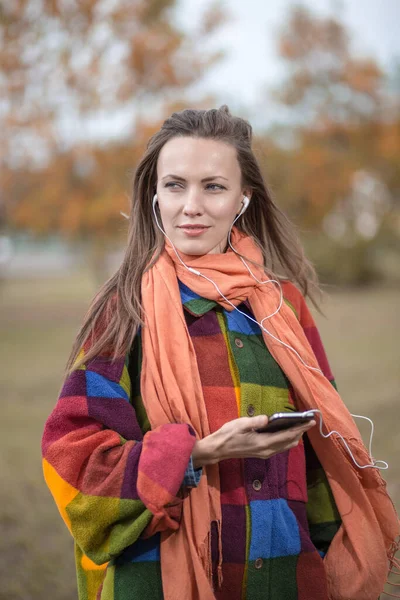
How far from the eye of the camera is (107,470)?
1.75 metres

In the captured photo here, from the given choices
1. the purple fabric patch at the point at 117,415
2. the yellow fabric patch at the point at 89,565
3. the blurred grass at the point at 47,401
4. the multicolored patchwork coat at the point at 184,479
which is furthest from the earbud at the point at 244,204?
the yellow fabric patch at the point at 89,565

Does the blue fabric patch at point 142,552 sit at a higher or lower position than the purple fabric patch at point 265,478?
lower

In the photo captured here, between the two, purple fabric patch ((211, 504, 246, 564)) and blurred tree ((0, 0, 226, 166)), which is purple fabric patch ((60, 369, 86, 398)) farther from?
blurred tree ((0, 0, 226, 166))

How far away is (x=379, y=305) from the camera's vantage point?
16.1 metres

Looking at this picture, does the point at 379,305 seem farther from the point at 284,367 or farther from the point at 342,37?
the point at 284,367

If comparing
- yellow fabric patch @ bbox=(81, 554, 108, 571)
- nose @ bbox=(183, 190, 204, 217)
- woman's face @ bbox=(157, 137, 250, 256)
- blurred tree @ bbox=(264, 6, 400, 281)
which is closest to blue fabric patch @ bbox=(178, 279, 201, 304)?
woman's face @ bbox=(157, 137, 250, 256)

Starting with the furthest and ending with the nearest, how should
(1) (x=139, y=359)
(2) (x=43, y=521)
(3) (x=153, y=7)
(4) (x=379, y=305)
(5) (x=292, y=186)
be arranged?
1. (5) (x=292, y=186)
2. (4) (x=379, y=305)
3. (3) (x=153, y=7)
4. (2) (x=43, y=521)
5. (1) (x=139, y=359)

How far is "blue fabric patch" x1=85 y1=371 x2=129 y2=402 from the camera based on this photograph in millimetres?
1829

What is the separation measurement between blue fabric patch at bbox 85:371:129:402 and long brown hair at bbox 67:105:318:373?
6cm

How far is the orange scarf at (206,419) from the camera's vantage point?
185cm

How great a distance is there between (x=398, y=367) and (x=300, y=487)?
6.89 m

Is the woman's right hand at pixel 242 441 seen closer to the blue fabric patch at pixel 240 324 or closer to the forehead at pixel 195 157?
the blue fabric patch at pixel 240 324

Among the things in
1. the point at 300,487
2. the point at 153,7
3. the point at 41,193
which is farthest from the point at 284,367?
the point at 41,193

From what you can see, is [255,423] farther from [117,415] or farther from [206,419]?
[117,415]
